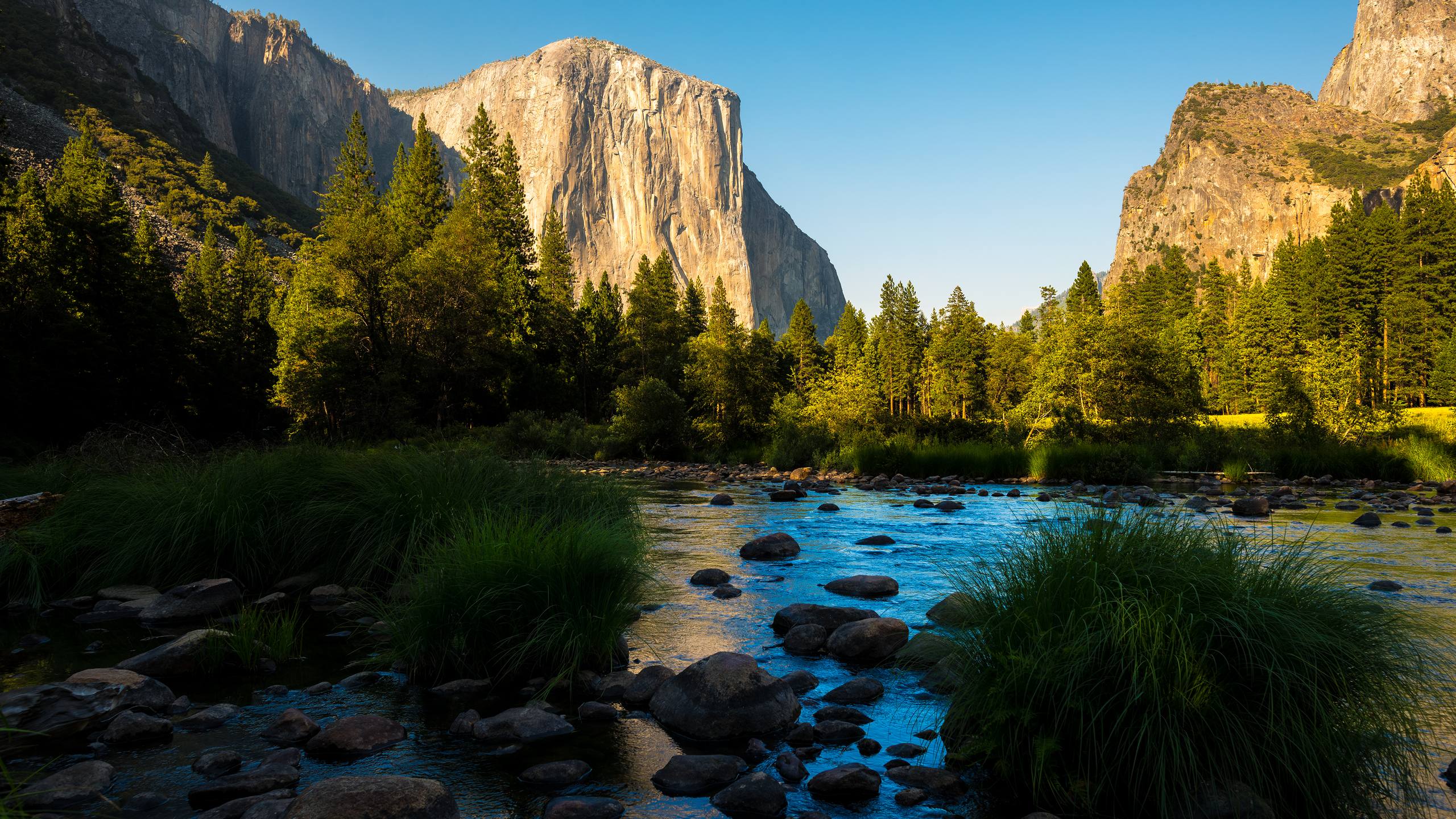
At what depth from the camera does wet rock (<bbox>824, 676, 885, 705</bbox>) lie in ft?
17.0

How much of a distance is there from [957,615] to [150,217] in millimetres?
90784

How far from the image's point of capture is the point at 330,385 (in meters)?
35.0

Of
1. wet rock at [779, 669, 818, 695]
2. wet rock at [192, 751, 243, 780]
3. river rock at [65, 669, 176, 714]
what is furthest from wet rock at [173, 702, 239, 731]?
wet rock at [779, 669, 818, 695]

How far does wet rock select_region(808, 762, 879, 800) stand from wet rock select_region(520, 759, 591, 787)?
4.06 ft

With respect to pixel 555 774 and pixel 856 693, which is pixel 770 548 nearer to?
pixel 856 693

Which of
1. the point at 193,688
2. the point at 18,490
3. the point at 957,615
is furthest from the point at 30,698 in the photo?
the point at 18,490

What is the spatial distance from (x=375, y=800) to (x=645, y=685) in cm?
218

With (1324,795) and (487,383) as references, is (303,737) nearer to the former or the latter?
(1324,795)

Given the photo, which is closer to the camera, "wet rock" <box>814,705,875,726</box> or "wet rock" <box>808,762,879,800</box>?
"wet rock" <box>808,762,879,800</box>

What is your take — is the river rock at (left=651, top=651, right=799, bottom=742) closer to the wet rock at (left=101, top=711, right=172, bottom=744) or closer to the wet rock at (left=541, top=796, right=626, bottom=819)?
the wet rock at (left=541, top=796, right=626, bottom=819)

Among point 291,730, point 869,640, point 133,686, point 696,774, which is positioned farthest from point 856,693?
point 133,686

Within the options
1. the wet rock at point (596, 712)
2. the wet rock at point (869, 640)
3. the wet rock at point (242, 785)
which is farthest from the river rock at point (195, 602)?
the wet rock at point (869, 640)

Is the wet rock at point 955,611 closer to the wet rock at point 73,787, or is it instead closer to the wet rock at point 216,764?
the wet rock at point 216,764

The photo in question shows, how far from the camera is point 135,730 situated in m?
4.41
